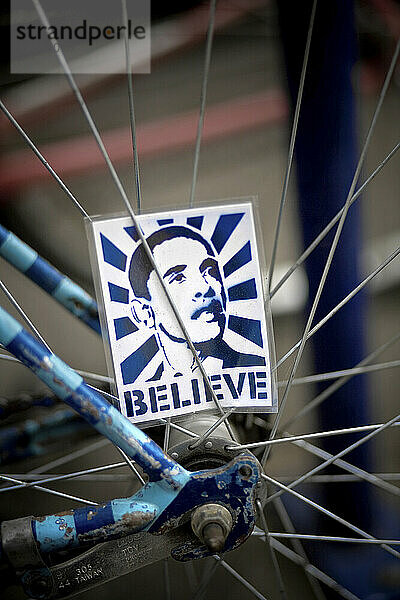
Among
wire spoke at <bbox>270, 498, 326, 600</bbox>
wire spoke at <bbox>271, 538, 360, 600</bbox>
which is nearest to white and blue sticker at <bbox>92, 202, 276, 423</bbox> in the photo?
wire spoke at <bbox>271, 538, 360, 600</bbox>

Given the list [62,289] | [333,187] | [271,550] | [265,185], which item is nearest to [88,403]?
[62,289]

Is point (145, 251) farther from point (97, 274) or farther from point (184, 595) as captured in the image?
point (184, 595)

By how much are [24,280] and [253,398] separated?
735 millimetres

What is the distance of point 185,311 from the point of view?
0.55m

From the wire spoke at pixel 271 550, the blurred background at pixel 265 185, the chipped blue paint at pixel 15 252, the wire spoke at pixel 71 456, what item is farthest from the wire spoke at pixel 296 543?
the chipped blue paint at pixel 15 252

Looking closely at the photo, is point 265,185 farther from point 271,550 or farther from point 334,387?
point 271,550

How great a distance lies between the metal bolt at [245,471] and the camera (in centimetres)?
50

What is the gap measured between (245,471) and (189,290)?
0.51 ft

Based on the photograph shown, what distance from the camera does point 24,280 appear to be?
118cm

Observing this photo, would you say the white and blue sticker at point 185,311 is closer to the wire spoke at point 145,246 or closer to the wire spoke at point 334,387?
the wire spoke at point 145,246

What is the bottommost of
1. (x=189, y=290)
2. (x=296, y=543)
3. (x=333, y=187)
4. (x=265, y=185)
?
(x=296, y=543)

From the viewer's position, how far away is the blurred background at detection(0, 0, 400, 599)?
83 cm

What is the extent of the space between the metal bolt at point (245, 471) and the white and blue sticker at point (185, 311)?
0.07m

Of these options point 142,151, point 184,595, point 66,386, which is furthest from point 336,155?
point 184,595
